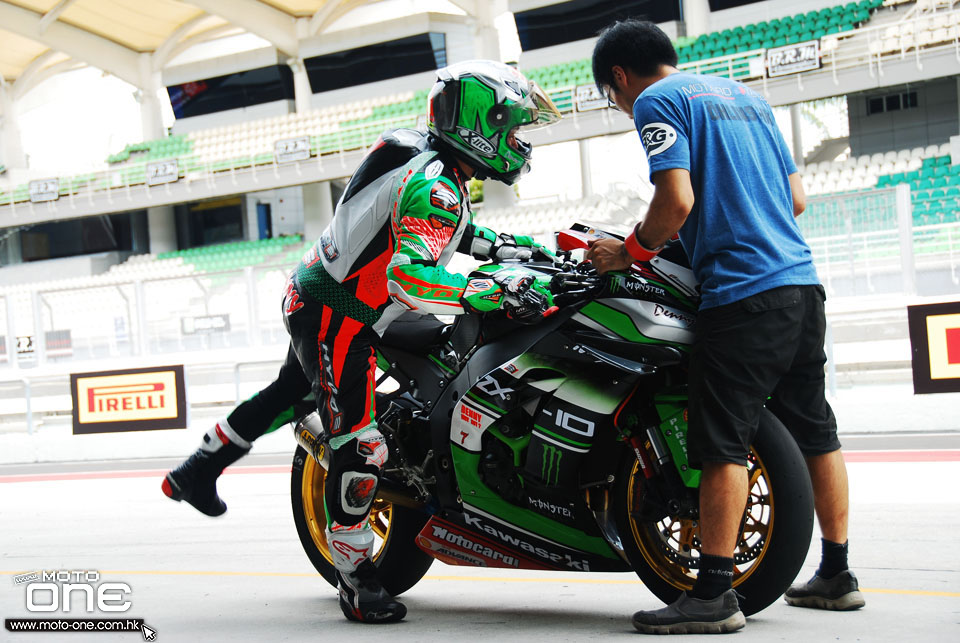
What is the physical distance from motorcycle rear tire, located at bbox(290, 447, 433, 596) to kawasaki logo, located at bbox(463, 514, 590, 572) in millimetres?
444

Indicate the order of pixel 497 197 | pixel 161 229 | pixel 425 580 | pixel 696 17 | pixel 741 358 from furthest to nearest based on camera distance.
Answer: pixel 161 229
pixel 497 197
pixel 696 17
pixel 425 580
pixel 741 358

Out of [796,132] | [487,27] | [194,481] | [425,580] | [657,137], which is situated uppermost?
[487,27]

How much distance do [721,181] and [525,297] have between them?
731mm

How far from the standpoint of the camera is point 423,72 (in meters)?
36.4

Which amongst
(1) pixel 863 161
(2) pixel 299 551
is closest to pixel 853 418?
(2) pixel 299 551

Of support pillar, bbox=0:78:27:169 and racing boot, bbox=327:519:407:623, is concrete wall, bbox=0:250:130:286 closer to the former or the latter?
support pillar, bbox=0:78:27:169

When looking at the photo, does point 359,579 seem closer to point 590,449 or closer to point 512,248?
point 590,449

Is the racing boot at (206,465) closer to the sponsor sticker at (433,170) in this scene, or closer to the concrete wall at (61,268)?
the sponsor sticker at (433,170)

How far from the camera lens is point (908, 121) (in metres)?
27.6

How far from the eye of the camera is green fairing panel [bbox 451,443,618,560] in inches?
133

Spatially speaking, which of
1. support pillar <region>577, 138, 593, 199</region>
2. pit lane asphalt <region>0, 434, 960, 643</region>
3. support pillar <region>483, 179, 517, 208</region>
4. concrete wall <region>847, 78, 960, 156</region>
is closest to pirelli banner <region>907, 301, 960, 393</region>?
pit lane asphalt <region>0, 434, 960, 643</region>

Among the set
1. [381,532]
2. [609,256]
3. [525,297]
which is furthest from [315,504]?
[609,256]

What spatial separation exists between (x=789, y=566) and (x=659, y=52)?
1712 millimetres

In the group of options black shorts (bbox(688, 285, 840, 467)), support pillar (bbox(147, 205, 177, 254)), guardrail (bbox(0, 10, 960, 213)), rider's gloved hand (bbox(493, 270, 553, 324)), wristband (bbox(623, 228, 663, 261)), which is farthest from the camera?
support pillar (bbox(147, 205, 177, 254))
